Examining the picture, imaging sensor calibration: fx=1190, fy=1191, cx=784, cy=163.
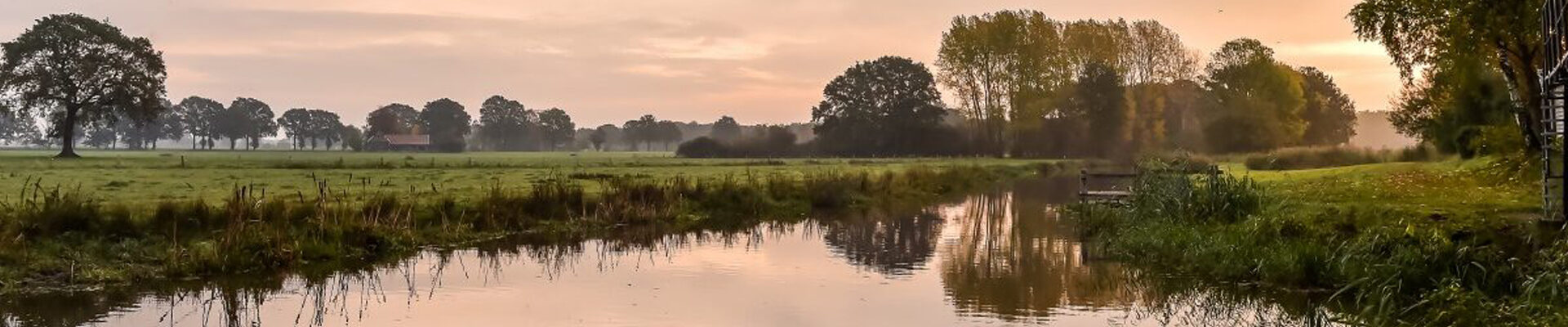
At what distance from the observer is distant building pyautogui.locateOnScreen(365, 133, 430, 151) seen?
161 metres

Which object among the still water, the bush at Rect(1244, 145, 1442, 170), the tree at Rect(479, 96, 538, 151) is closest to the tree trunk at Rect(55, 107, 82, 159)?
the still water

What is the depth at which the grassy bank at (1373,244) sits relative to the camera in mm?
11570

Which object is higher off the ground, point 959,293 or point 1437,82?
point 1437,82

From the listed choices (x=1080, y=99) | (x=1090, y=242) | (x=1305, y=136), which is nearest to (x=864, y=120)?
(x=1080, y=99)

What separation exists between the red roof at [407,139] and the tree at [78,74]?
83228mm

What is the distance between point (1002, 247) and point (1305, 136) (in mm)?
84332

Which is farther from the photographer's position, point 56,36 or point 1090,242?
point 56,36

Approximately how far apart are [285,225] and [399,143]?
148000 mm

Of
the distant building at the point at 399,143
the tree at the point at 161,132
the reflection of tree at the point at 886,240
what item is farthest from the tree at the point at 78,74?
the tree at the point at 161,132

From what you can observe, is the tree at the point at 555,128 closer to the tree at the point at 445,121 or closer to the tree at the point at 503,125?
the tree at the point at 503,125

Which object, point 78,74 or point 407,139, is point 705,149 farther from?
point 407,139

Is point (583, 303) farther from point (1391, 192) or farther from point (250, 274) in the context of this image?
point (1391, 192)

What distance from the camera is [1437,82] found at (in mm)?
28672

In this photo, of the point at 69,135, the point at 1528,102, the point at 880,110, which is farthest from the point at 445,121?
the point at 1528,102
